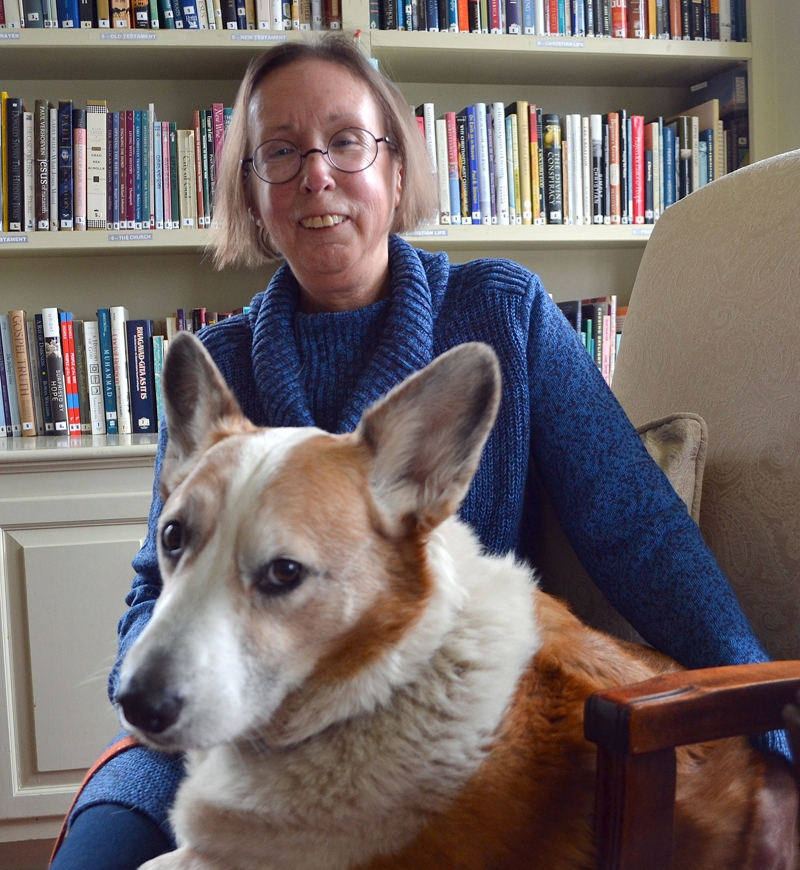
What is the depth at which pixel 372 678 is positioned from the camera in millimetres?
708

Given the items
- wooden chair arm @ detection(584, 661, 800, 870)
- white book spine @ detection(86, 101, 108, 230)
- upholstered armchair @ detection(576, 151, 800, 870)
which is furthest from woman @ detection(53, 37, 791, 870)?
white book spine @ detection(86, 101, 108, 230)

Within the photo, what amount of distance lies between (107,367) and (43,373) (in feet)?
0.59

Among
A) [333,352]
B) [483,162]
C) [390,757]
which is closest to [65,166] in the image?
[483,162]

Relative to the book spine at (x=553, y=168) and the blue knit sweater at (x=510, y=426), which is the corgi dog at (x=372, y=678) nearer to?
the blue knit sweater at (x=510, y=426)

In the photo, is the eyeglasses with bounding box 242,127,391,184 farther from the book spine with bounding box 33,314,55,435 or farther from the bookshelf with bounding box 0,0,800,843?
the book spine with bounding box 33,314,55,435

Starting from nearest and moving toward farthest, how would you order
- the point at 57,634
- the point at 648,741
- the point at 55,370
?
1. the point at 648,741
2. the point at 57,634
3. the point at 55,370

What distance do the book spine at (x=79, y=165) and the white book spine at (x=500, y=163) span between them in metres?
1.19

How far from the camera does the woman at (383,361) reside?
96 cm

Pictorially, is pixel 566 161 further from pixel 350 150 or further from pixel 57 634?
pixel 57 634

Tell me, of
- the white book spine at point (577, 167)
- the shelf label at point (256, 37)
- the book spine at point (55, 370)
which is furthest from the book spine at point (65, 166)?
the white book spine at point (577, 167)

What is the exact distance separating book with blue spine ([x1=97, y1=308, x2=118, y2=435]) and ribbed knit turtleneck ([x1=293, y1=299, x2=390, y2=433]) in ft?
3.82

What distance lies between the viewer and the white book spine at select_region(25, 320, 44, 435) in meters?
2.21

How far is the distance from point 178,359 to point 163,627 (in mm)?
324

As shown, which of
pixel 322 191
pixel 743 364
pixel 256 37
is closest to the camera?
pixel 743 364
